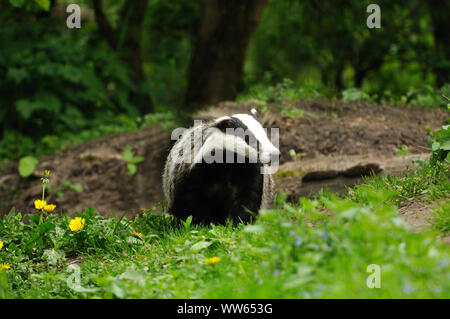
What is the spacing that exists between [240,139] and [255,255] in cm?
128

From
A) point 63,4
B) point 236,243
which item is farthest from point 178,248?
point 63,4

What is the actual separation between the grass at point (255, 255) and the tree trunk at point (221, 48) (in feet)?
16.2

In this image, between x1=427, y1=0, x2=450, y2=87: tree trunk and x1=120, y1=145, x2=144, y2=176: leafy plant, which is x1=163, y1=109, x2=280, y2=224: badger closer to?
x1=120, y1=145, x2=144, y2=176: leafy plant

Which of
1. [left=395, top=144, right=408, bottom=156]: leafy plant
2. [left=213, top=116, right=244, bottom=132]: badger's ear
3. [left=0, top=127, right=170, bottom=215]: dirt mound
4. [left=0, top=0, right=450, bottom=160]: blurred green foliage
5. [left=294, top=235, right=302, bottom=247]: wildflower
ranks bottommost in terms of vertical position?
[left=0, top=127, right=170, bottom=215]: dirt mound

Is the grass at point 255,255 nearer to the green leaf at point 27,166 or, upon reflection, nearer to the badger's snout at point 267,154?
the badger's snout at point 267,154

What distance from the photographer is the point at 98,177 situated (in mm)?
6902

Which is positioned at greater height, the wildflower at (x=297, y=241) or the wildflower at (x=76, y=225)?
the wildflower at (x=297, y=241)

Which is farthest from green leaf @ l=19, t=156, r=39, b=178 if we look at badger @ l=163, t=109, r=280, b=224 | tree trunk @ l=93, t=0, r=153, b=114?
badger @ l=163, t=109, r=280, b=224

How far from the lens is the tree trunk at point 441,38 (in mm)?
10344

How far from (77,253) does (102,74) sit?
19.5ft

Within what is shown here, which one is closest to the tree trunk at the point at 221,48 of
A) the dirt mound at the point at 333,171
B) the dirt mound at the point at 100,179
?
the dirt mound at the point at 100,179

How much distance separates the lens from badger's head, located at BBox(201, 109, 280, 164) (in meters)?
3.58

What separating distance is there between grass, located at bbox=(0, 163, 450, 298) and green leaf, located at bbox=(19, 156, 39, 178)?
3.28m
